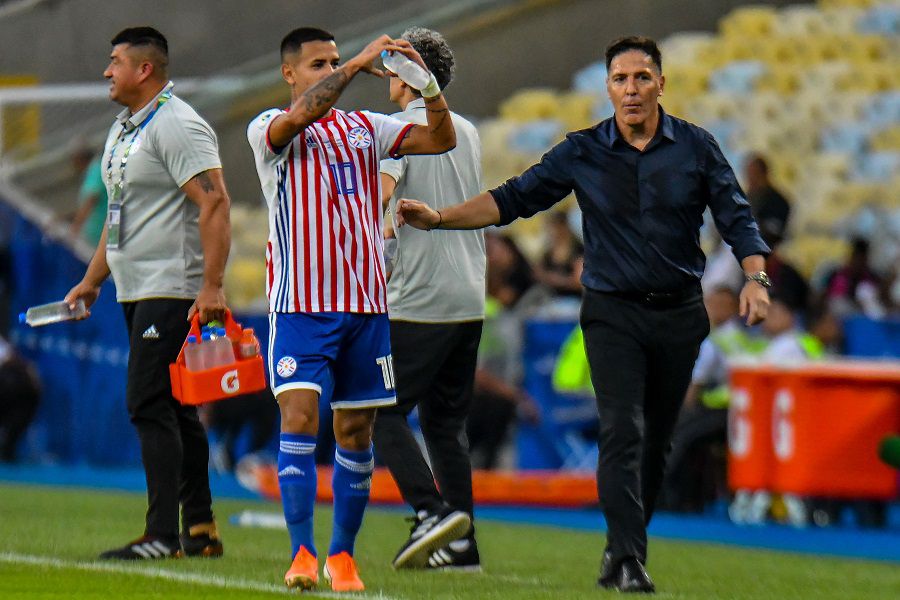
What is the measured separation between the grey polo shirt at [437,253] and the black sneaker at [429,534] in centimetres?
86

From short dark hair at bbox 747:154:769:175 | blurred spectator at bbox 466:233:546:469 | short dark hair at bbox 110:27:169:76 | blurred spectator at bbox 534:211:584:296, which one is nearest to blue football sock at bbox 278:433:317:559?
short dark hair at bbox 110:27:169:76

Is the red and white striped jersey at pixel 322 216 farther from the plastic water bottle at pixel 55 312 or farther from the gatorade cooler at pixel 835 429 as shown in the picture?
the gatorade cooler at pixel 835 429

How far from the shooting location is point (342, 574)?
7.02 m

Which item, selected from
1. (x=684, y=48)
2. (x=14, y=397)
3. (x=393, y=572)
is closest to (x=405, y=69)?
(x=393, y=572)

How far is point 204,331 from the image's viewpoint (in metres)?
7.78

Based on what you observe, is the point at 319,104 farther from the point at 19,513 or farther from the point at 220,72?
the point at 220,72

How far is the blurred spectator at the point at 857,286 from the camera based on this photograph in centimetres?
Answer: 1562

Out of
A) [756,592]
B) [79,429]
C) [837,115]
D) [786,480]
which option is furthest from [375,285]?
[837,115]

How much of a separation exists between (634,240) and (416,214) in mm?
867

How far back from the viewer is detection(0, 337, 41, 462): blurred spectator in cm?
1723

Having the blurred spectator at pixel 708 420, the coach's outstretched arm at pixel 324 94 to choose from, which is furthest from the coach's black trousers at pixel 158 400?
the blurred spectator at pixel 708 420

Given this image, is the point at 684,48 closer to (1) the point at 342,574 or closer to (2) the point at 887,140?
(2) the point at 887,140

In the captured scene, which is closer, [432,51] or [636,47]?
[636,47]

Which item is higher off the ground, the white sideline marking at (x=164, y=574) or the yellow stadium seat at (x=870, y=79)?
the yellow stadium seat at (x=870, y=79)
